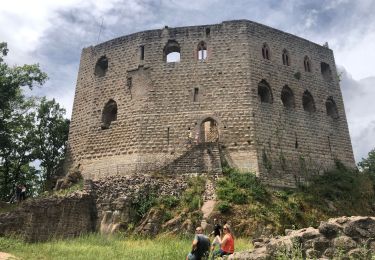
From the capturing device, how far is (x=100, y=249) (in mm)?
11766

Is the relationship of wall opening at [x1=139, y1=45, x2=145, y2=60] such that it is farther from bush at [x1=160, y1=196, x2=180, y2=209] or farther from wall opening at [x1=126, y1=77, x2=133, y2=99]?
bush at [x1=160, y1=196, x2=180, y2=209]

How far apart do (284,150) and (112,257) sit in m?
11.7

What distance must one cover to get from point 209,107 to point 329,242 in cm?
1300

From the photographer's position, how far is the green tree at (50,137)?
24156 millimetres

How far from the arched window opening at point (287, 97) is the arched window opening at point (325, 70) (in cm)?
369

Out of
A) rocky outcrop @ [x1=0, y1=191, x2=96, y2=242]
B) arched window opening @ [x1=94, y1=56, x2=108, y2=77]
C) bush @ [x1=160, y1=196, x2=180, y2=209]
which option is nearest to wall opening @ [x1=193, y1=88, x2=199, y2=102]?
bush @ [x1=160, y1=196, x2=180, y2=209]

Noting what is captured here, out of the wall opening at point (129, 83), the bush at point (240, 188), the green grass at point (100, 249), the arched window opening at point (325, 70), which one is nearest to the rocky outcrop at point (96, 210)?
the green grass at point (100, 249)

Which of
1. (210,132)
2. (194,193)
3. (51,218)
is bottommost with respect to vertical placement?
(51,218)

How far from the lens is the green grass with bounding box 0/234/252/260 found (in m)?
10.5

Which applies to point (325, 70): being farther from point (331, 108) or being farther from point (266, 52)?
point (266, 52)

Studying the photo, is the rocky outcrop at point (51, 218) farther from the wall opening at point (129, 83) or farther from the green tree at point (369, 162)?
the green tree at point (369, 162)

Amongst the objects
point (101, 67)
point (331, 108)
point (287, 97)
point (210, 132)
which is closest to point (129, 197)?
point (210, 132)

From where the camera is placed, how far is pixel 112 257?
1055 centimetres

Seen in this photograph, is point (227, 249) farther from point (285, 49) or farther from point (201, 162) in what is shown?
point (285, 49)
